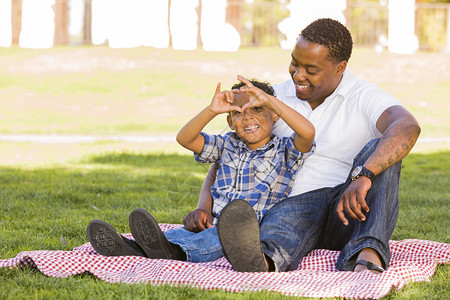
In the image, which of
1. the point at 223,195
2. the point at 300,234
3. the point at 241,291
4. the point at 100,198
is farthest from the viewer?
the point at 100,198

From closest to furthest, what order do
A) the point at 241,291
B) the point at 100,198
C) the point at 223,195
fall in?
the point at 241,291 → the point at 223,195 → the point at 100,198

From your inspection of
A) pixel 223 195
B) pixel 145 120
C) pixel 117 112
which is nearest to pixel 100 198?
pixel 223 195

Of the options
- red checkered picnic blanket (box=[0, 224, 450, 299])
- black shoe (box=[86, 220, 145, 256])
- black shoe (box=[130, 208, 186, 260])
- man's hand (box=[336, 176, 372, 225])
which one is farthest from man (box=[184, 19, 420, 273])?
black shoe (box=[86, 220, 145, 256])

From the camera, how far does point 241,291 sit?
2982mm

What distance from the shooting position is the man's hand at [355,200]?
10.6 ft

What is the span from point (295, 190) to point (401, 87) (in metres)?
15.6

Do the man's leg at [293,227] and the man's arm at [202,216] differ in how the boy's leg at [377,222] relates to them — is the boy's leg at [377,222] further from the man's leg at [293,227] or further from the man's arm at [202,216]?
the man's arm at [202,216]

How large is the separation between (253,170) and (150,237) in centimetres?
76

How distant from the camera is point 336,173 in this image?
151 inches


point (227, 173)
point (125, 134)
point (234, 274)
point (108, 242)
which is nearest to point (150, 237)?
point (108, 242)

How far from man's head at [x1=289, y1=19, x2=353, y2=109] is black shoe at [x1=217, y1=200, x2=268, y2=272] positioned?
44.4 inches

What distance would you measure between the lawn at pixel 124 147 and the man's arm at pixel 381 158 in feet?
1.53

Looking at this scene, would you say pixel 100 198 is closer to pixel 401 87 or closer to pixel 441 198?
pixel 441 198

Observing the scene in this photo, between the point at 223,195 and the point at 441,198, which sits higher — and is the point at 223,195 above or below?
above
